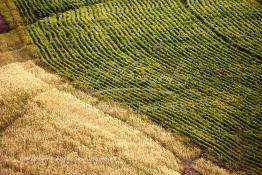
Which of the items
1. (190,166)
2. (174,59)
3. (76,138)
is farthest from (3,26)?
(190,166)

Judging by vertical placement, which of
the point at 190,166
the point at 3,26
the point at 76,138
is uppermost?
the point at 190,166

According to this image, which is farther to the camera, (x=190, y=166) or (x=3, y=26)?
(x=3, y=26)

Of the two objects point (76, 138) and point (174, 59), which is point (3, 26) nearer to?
point (174, 59)

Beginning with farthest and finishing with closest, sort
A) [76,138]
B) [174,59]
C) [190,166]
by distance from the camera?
1. [174,59]
2. [76,138]
3. [190,166]

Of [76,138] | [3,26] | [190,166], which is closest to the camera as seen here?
[190,166]

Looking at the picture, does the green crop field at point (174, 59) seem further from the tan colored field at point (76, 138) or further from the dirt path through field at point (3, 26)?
the dirt path through field at point (3, 26)

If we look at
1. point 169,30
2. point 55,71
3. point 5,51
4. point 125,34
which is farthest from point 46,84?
point 169,30

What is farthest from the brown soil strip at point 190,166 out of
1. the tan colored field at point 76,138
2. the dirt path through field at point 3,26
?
the dirt path through field at point 3,26

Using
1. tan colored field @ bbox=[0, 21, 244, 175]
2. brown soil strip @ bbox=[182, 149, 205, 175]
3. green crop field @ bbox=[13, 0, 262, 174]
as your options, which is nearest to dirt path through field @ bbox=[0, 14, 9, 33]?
green crop field @ bbox=[13, 0, 262, 174]
